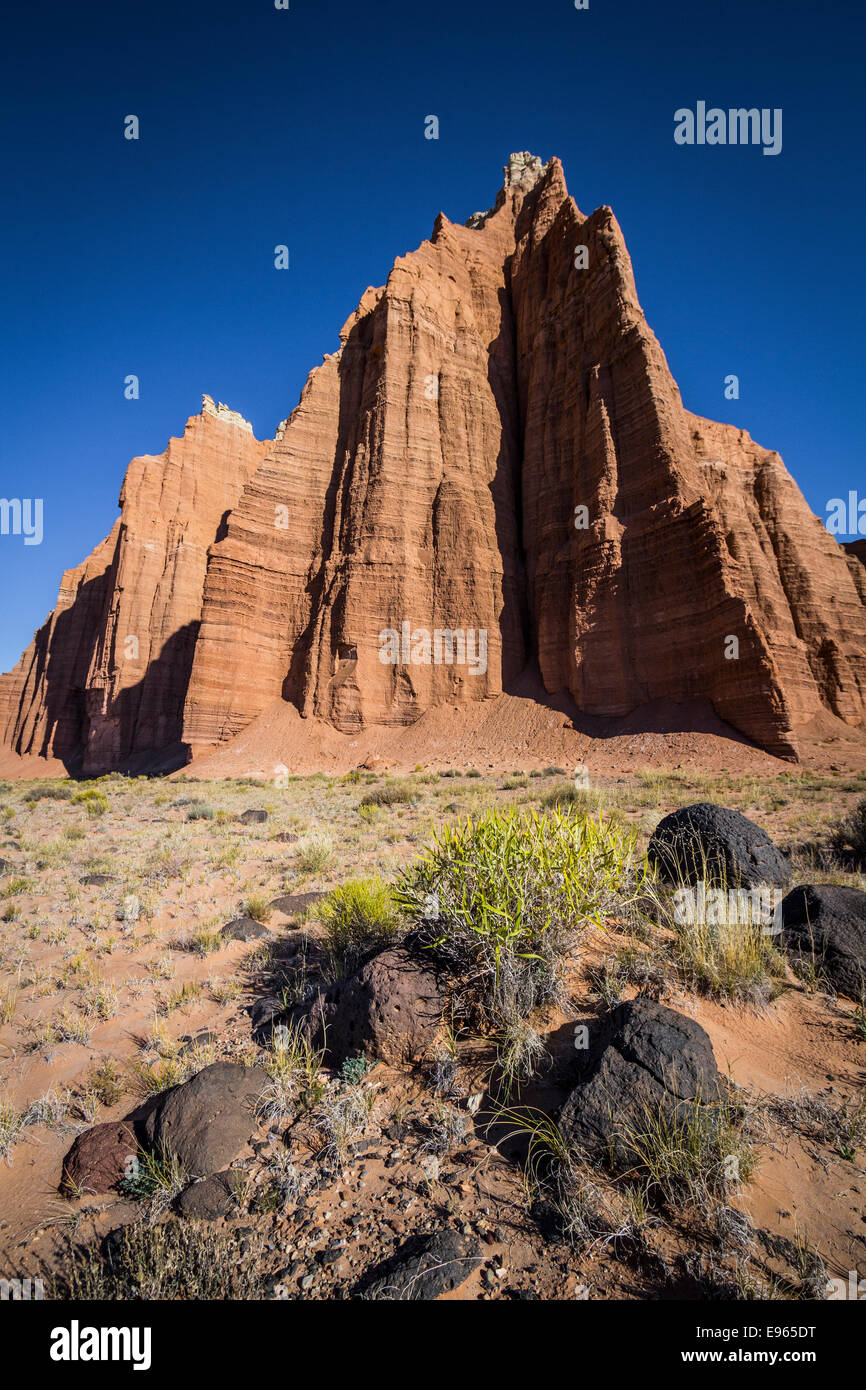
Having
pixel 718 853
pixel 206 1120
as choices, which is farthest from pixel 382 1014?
pixel 718 853

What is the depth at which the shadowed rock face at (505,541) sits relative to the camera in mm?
25047

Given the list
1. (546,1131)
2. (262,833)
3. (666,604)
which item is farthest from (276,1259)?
(666,604)

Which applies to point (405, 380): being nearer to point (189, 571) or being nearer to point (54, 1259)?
point (189, 571)

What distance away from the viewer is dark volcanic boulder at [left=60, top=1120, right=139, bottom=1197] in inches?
93.7

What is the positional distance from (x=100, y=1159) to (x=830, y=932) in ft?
14.5

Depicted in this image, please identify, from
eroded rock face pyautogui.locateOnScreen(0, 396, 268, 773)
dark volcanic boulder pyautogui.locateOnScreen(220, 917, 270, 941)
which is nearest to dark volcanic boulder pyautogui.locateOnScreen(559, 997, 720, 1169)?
dark volcanic boulder pyautogui.locateOnScreen(220, 917, 270, 941)

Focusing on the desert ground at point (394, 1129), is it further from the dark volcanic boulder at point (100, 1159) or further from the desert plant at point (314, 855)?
the desert plant at point (314, 855)

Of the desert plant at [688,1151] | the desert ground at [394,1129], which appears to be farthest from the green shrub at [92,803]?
the desert plant at [688,1151]

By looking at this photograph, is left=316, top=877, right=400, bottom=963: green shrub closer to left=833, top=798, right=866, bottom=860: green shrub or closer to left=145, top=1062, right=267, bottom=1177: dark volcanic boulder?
left=145, top=1062, right=267, bottom=1177: dark volcanic boulder

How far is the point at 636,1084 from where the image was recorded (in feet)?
7.24

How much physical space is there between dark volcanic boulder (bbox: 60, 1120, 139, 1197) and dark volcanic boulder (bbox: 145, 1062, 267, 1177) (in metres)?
0.11

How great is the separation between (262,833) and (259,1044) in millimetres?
6626

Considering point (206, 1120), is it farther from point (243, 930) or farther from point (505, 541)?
point (505, 541)

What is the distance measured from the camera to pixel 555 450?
1267 inches
